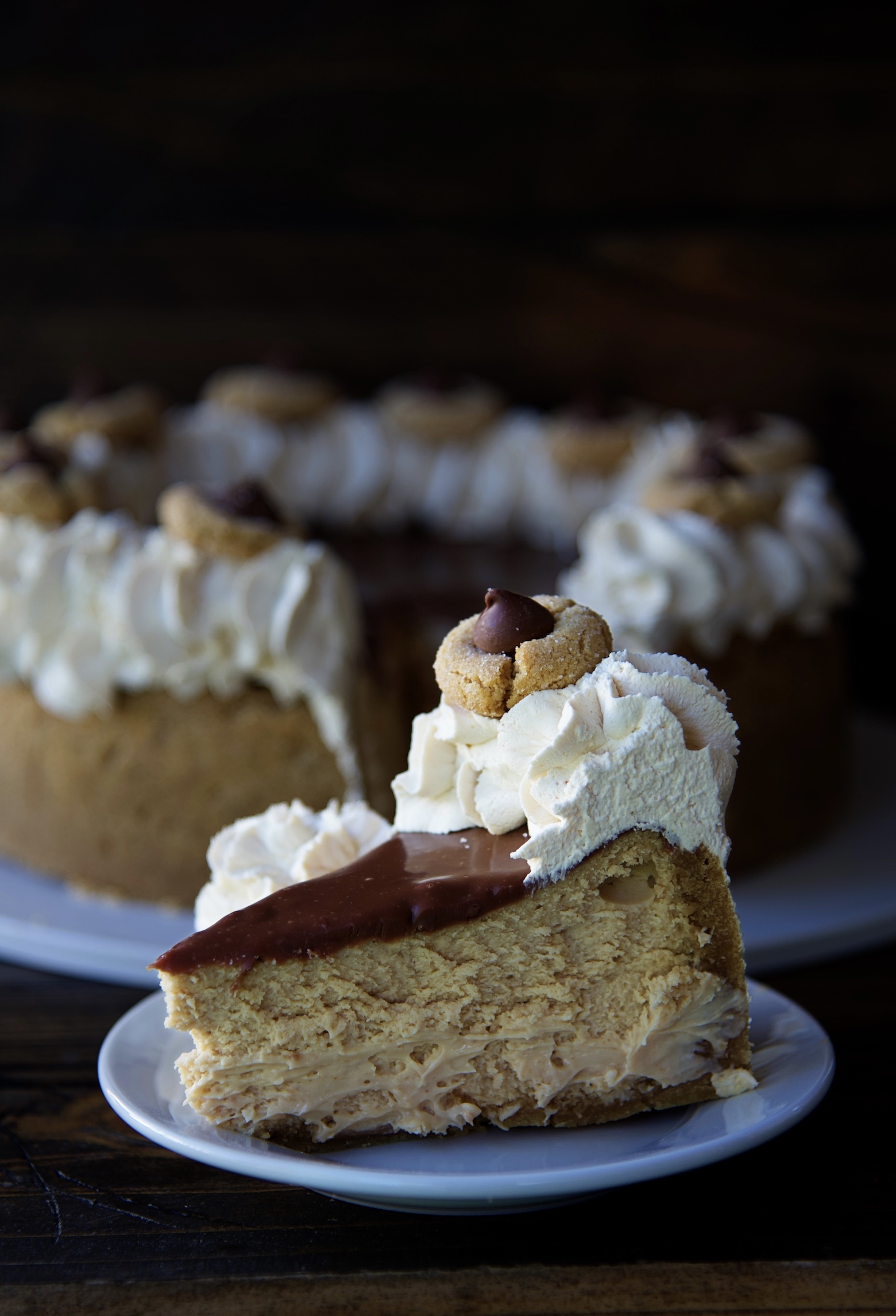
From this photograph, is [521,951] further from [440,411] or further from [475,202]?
[475,202]

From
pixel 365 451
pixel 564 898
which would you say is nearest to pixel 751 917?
pixel 564 898

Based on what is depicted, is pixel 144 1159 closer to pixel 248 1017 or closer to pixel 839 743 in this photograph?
pixel 248 1017

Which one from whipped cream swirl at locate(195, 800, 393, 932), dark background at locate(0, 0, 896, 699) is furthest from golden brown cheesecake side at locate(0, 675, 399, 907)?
dark background at locate(0, 0, 896, 699)

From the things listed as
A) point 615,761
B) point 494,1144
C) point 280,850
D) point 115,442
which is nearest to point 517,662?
point 615,761

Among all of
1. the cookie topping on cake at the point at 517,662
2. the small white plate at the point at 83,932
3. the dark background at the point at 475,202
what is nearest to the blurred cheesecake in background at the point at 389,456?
the dark background at the point at 475,202

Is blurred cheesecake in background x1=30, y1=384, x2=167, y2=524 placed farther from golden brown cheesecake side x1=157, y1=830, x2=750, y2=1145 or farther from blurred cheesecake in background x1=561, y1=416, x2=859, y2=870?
golden brown cheesecake side x1=157, y1=830, x2=750, y2=1145

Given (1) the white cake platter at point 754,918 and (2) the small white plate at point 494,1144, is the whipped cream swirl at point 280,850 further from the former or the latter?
(1) the white cake platter at point 754,918
